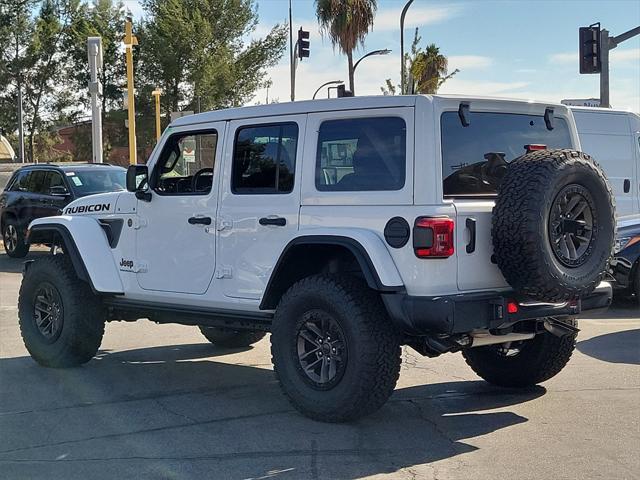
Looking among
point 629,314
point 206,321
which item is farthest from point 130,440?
point 629,314

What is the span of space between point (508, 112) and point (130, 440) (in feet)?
11.0

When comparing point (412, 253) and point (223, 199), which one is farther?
point (223, 199)

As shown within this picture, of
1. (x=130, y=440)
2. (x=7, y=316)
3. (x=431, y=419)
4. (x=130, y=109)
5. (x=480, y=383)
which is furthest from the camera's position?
(x=130, y=109)

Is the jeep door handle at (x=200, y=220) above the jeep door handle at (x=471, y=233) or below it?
above

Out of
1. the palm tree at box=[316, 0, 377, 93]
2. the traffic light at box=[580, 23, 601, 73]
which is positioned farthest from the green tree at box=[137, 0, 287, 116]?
the traffic light at box=[580, 23, 601, 73]

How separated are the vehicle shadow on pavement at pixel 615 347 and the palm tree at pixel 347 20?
879 inches

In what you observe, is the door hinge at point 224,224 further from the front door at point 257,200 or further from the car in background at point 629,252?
the car in background at point 629,252

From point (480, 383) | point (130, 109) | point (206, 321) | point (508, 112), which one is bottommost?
point (480, 383)

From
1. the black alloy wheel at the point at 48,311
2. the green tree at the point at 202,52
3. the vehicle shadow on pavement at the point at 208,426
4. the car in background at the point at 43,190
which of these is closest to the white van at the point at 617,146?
the vehicle shadow on pavement at the point at 208,426

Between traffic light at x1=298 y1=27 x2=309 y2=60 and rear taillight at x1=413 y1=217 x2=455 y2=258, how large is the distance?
18.5 meters

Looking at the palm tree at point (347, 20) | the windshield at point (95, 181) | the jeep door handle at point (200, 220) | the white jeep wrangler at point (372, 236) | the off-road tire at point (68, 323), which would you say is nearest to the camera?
the white jeep wrangler at point (372, 236)

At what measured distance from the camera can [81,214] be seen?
23.3 ft

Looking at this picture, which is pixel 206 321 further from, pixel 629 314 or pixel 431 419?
pixel 629 314

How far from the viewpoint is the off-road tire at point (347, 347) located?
16.2 ft
